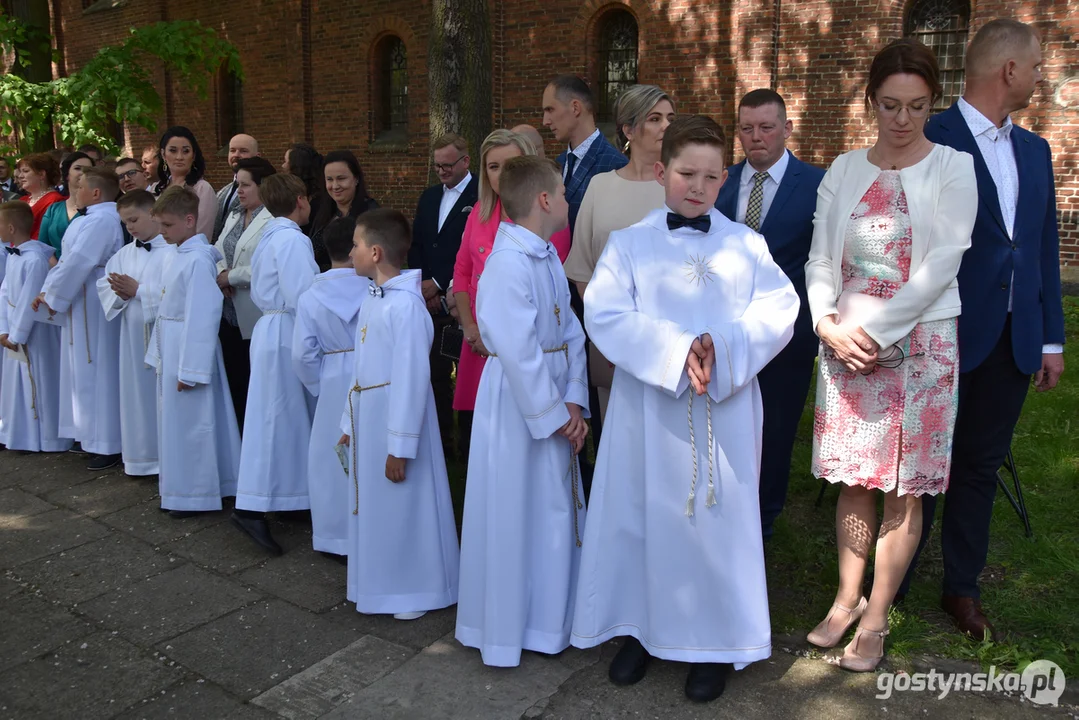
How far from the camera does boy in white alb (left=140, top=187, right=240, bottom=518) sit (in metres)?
A: 5.24

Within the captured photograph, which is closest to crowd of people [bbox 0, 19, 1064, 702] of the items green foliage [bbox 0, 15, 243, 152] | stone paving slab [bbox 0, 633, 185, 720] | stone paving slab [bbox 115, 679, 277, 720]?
stone paving slab [bbox 115, 679, 277, 720]

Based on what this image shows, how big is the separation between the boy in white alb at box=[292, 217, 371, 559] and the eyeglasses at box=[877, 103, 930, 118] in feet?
8.22

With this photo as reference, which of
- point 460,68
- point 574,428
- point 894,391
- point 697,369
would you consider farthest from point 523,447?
point 460,68

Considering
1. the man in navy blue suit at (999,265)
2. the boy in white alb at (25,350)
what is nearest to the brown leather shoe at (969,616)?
the man in navy blue suit at (999,265)

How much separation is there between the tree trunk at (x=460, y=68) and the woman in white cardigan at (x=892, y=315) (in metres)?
4.26

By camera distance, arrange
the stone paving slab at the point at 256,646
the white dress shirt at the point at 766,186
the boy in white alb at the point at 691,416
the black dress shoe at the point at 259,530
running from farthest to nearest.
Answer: the black dress shoe at the point at 259,530, the white dress shirt at the point at 766,186, the stone paving slab at the point at 256,646, the boy in white alb at the point at 691,416

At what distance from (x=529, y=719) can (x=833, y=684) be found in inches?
45.0

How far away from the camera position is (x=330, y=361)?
457 centimetres

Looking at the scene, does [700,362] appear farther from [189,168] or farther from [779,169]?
[189,168]

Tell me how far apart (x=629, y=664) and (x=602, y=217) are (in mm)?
2077

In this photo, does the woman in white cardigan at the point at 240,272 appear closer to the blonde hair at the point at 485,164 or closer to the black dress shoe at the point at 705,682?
the blonde hair at the point at 485,164

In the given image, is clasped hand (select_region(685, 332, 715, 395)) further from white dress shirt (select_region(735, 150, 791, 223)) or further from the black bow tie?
white dress shirt (select_region(735, 150, 791, 223))

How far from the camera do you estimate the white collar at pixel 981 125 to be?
3520 millimetres

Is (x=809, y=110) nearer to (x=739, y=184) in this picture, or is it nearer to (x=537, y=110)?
(x=537, y=110)
